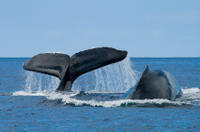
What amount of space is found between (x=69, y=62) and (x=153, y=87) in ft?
9.71

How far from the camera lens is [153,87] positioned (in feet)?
44.7

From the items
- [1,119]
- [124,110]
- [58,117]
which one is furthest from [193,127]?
[1,119]

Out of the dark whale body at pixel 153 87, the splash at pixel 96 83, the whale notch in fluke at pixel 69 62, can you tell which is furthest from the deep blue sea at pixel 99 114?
the splash at pixel 96 83

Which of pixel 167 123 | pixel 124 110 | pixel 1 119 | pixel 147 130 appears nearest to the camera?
pixel 147 130

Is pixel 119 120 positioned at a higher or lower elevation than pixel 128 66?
lower

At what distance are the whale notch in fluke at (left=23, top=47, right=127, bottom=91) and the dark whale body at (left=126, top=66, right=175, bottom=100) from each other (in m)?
1.24

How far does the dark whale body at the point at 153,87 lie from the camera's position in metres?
13.6

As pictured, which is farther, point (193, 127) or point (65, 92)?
point (65, 92)

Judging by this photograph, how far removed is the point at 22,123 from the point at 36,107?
286 cm

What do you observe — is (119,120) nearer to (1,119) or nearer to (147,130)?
(147,130)

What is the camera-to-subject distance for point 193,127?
1087cm

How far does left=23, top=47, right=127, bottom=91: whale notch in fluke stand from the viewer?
13703mm

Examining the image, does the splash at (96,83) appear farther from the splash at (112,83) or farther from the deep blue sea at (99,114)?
the deep blue sea at (99,114)

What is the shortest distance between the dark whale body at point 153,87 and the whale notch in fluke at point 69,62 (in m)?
1.24
